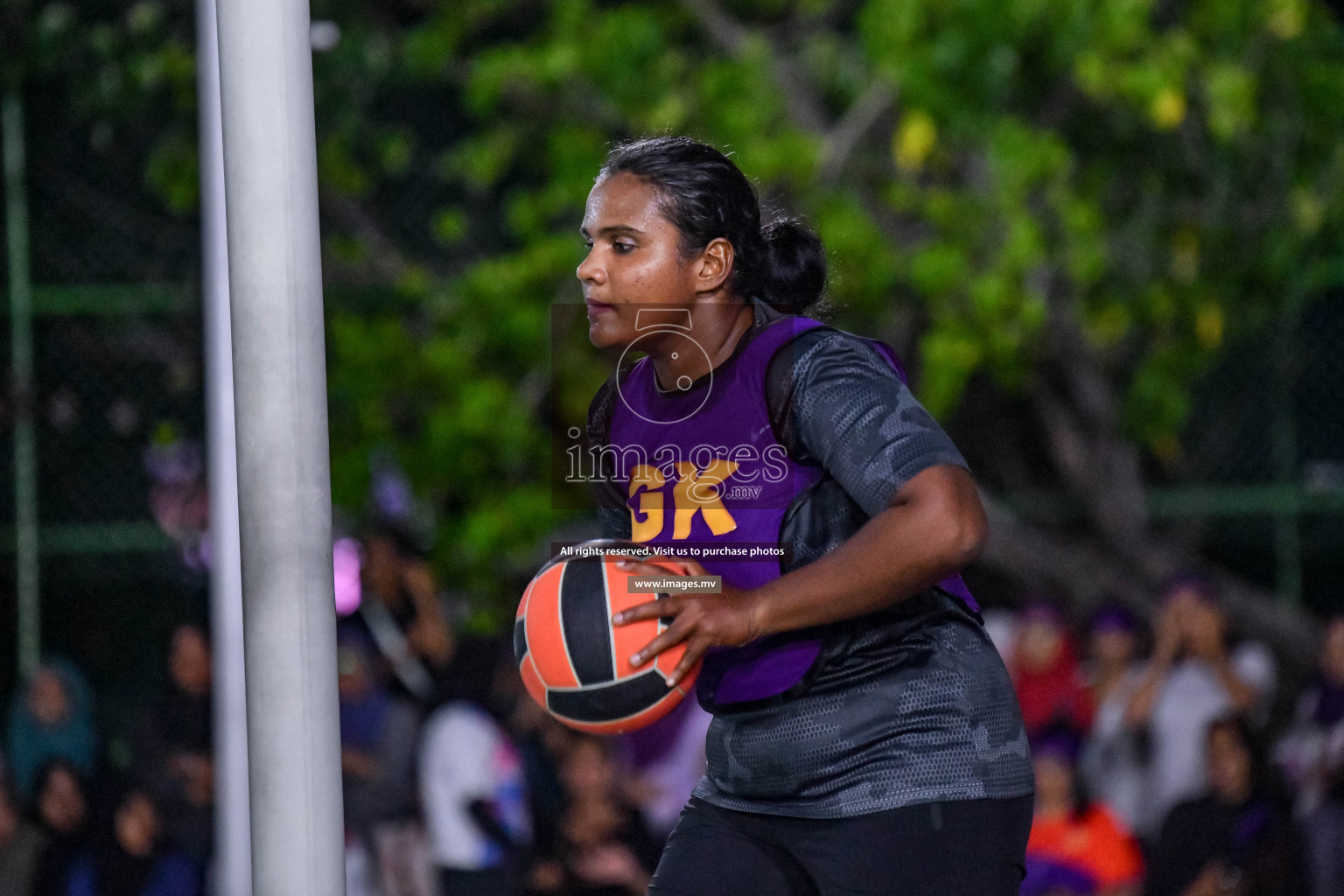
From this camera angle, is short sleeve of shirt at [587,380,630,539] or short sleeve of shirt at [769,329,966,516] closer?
short sleeve of shirt at [769,329,966,516]

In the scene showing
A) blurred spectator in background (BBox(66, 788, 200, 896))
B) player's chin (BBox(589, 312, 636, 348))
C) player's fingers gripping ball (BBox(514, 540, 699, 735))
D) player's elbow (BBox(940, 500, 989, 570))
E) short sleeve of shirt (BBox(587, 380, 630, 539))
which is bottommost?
blurred spectator in background (BBox(66, 788, 200, 896))

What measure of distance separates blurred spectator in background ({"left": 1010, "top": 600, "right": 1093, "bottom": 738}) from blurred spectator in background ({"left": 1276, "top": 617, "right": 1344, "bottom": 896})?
0.79 meters

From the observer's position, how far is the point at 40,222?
8.02 metres

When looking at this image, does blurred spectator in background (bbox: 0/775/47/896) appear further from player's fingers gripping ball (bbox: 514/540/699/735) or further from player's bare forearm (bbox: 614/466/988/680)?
player's bare forearm (bbox: 614/466/988/680)

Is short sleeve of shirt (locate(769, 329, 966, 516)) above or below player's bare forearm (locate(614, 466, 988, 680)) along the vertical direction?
above

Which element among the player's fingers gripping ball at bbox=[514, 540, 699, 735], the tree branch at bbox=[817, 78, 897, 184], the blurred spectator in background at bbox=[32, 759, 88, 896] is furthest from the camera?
the tree branch at bbox=[817, 78, 897, 184]

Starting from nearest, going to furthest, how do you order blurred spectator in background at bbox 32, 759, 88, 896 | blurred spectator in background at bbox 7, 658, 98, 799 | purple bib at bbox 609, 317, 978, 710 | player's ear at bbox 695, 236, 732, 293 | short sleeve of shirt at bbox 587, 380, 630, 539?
1. purple bib at bbox 609, 317, 978, 710
2. player's ear at bbox 695, 236, 732, 293
3. short sleeve of shirt at bbox 587, 380, 630, 539
4. blurred spectator in background at bbox 32, 759, 88, 896
5. blurred spectator in background at bbox 7, 658, 98, 799

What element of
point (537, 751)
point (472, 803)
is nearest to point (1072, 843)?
point (537, 751)

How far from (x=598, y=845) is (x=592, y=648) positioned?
12.1 feet

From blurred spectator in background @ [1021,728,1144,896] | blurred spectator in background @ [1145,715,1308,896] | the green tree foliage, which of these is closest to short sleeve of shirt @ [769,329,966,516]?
blurred spectator in background @ [1021,728,1144,896]

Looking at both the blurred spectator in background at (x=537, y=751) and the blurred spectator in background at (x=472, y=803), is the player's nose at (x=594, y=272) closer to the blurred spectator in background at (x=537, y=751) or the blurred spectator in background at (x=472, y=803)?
the blurred spectator in background at (x=537, y=751)

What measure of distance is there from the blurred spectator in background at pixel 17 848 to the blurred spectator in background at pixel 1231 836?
4.41m

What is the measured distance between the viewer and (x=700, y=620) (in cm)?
209

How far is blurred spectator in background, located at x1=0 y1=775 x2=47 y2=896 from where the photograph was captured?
6.32m
